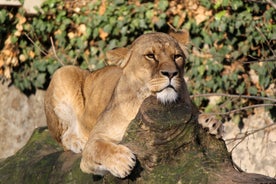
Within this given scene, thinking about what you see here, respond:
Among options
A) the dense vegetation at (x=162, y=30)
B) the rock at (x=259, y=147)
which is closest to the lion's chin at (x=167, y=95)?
the dense vegetation at (x=162, y=30)

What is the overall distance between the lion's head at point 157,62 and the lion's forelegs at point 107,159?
412 millimetres

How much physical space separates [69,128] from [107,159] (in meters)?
2.01

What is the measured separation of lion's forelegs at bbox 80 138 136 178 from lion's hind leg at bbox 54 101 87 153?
94 centimetres

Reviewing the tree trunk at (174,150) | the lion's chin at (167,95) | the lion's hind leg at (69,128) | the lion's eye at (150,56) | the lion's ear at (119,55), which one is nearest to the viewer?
the tree trunk at (174,150)

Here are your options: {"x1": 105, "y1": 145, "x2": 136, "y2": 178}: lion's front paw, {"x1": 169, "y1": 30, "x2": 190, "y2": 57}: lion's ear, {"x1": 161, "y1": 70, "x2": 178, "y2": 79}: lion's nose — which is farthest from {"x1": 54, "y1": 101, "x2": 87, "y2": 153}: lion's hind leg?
{"x1": 105, "y1": 145, "x2": 136, "y2": 178}: lion's front paw

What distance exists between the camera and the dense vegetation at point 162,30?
898cm

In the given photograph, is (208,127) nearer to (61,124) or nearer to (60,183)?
(60,183)

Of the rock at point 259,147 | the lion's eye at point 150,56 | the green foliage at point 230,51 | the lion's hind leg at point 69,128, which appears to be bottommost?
the rock at point 259,147

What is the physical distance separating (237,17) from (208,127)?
13.4ft

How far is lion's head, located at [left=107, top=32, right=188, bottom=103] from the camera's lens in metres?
5.26

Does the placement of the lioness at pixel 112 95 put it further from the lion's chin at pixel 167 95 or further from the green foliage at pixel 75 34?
the green foliage at pixel 75 34

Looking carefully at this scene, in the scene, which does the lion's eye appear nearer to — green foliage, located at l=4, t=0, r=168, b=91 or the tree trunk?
the tree trunk

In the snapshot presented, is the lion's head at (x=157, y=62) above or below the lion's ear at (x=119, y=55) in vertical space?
above

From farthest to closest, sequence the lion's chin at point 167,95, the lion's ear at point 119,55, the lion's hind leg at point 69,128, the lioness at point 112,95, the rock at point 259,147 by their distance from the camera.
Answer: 1. the rock at point 259,147
2. the lion's hind leg at point 69,128
3. the lion's ear at point 119,55
4. the lioness at point 112,95
5. the lion's chin at point 167,95
